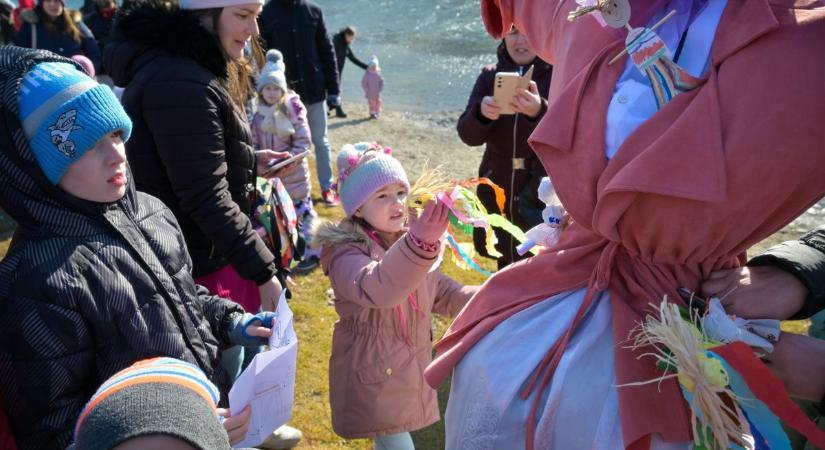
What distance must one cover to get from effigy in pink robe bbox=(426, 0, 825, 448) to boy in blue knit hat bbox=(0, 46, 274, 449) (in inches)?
34.2

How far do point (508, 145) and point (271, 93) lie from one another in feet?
7.85

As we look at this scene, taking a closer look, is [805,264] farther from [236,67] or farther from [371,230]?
[236,67]

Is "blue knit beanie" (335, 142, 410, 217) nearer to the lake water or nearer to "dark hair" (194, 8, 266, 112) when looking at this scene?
"dark hair" (194, 8, 266, 112)

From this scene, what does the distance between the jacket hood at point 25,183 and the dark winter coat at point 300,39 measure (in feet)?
15.1

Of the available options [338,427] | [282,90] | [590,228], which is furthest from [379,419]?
[282,90]

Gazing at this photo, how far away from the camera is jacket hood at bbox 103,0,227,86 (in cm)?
243

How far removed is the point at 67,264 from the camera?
1619mm

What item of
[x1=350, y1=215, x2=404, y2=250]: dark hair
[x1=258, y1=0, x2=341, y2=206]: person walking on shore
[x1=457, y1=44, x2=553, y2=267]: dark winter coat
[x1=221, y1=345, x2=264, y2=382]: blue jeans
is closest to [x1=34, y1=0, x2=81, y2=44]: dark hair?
[x1=258, y1=0, x2=341, y2=206]: person walking on shore

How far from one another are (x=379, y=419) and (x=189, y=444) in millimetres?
1563

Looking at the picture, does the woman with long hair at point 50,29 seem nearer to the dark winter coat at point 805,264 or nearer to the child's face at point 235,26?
the child's face at point 235,26

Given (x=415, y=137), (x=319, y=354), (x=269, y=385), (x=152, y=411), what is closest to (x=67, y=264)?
(x=269, y=385)

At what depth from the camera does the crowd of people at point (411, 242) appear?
111 centimetres

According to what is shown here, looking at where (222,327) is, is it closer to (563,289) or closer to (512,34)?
(563,289)

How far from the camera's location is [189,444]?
1.02 m
